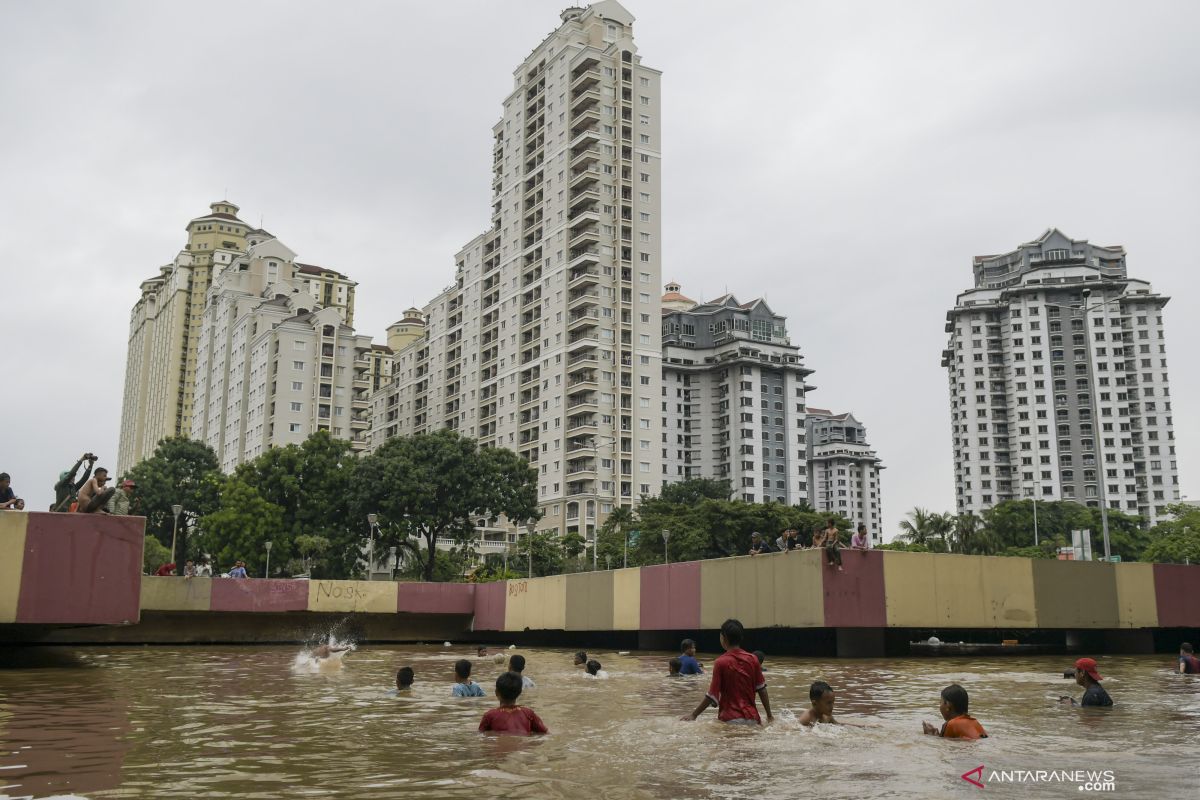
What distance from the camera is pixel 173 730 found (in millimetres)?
11289

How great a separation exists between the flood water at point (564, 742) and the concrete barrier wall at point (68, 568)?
1.29 meters

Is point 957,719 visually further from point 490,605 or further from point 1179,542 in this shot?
point 1179,542

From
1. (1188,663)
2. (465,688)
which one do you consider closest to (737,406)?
(1188,663)

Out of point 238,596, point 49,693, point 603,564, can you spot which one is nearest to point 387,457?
point 603,564

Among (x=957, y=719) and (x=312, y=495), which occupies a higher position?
(x=312, y=495)

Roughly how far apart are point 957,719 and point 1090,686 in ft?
16.8

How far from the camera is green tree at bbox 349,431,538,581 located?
69.8 meters

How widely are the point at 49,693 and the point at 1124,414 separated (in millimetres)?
147146

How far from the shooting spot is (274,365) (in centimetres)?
11306

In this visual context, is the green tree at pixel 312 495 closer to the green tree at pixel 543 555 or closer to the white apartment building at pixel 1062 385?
the green tree at pixel 543 555

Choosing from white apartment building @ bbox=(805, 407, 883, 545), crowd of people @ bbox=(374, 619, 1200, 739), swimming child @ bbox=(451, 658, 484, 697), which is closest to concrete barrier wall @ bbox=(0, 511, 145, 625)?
swimming child @ bbox=(451, 658, 484, 697)

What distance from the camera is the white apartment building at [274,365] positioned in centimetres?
11262

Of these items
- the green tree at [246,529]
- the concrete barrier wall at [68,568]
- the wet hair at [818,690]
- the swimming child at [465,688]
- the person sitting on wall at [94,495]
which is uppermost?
the green tree at [246,529]

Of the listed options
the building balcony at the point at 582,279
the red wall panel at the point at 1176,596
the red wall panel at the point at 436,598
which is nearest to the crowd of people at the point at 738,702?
the red wall panel at the point at 1176,596
